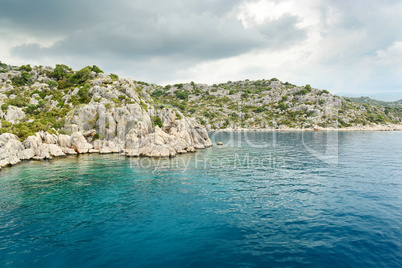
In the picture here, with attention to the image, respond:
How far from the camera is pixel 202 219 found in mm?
21000

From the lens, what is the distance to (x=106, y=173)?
4000 cm

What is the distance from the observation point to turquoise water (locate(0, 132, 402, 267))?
15.1 meters

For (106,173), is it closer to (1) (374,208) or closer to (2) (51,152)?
(2) (51,152)

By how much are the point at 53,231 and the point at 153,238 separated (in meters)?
9.30

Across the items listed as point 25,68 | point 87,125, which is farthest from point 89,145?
point 25,68

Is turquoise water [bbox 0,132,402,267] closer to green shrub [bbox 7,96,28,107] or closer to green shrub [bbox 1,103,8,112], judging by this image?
green shrub [bbox 1,103,8,112]

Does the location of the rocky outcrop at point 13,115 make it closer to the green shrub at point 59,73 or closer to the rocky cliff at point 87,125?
the rocky cliff at point 87,125

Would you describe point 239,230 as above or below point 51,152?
below

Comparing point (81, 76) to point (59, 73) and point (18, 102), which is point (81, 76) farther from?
point (18, 102)

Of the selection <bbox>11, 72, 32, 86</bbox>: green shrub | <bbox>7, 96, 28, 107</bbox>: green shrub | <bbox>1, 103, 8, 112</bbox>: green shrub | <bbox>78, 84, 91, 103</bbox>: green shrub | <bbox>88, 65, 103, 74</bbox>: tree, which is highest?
<bbox>88, 65, 103, 74</bbox>: tree

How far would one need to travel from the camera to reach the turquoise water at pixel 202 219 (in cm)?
1507

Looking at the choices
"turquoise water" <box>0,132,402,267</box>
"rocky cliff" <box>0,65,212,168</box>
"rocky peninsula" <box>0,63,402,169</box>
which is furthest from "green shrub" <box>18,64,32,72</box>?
"turquoise water" <box>0,132,402,267</box>

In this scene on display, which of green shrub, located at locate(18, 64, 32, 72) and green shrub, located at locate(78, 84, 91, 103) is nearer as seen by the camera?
green shrub, located at locate(78, 84, 91, 103)

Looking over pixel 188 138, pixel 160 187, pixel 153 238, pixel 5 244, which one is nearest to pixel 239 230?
pixel 153 238
